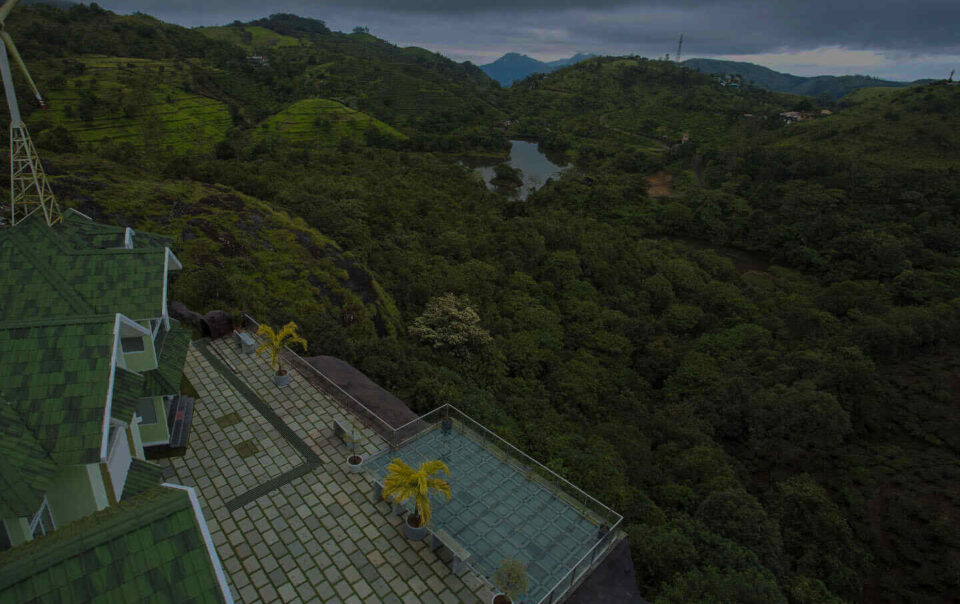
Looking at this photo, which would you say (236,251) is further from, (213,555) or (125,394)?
(213,555)

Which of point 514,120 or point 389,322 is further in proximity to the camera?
point 514,120

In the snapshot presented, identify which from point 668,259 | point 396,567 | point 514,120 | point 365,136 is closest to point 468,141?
point 365,136

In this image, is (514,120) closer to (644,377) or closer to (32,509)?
(644,377)

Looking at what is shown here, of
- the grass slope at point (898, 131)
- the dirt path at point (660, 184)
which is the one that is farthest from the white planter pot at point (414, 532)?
the grass slope at point (898, 131)

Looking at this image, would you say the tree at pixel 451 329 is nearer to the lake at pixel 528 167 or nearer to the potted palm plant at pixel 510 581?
the potted palm plant at pixel 510 581

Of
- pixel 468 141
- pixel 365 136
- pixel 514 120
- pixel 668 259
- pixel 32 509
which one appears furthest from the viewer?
pixel 514 120

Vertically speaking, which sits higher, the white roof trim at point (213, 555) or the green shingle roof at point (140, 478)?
the white roof trim at point (213, 555)
